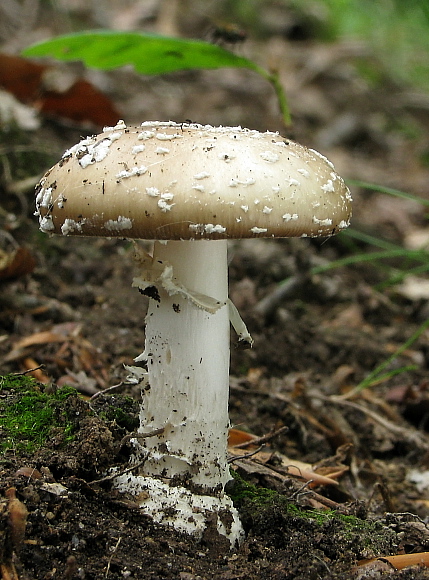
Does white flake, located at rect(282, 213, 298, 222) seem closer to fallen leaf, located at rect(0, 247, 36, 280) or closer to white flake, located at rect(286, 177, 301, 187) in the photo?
white flake, located at rect(286, 177, 301, 187)

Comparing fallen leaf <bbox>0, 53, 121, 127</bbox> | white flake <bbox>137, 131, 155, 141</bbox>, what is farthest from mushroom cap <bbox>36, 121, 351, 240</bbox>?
fallen leaf <bbox>0, 53, 121, 127</bbox>

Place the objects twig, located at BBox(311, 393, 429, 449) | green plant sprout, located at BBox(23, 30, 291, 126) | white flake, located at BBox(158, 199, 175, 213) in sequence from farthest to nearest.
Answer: green plant sprout, located at BBox(23, 30, 291, 126) → twig, located at BBox(311, 393, 429, 449) → white flake, located at BBox(158, 199, 175, 213)

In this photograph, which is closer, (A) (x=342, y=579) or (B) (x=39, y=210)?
(A) (x=342, y=579)

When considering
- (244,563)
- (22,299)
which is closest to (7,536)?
(244,563)

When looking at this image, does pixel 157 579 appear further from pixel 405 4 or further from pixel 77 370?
pixel 405 4

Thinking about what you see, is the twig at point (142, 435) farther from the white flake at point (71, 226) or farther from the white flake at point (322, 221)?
the white flake at point (322, 221)

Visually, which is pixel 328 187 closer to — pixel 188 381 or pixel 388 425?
pixel 188 381

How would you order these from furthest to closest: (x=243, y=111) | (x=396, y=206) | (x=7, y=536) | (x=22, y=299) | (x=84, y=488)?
(x=243, y=111), (x=396, y=206), (x=22, y=299), (x=84, y=488), (x=7, y=536)

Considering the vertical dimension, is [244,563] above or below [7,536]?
below
